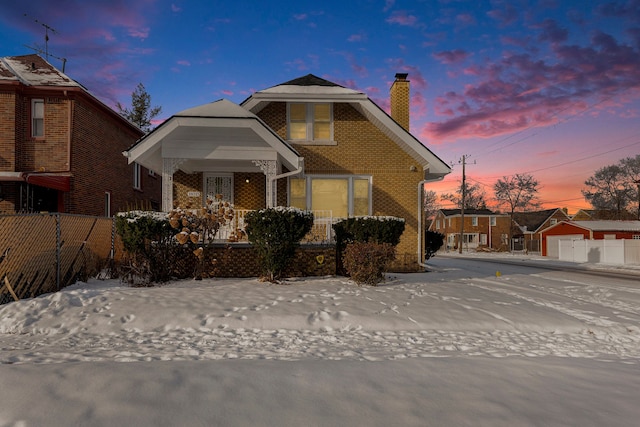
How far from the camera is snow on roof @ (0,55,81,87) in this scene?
1445 centimetres

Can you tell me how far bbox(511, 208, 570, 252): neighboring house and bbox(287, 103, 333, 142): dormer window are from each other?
169 ft

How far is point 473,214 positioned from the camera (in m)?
57.2

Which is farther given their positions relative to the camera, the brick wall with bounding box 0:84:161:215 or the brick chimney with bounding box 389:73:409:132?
the brick chimney with bounding box 389:73:409:132

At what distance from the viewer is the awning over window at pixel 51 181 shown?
13180 mm

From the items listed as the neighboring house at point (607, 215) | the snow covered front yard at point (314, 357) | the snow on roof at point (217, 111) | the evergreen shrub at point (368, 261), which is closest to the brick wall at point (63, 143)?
the snow on roof at point (217, 111)

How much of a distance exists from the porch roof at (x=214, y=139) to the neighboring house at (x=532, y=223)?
5456cm

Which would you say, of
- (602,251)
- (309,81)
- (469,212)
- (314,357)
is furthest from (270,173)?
(469,212)

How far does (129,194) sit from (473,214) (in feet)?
167

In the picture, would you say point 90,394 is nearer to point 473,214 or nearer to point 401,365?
point 401,365

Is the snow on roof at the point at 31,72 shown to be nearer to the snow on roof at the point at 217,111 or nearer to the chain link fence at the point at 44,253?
the snow on roof at the point at 217,111

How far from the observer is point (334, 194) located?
1416cm

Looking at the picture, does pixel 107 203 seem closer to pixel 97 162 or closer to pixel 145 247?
pixel 97 162

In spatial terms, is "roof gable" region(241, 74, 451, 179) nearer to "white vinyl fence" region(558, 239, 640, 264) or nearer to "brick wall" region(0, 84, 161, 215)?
"brick wall" region(0, 84, 161, 215)

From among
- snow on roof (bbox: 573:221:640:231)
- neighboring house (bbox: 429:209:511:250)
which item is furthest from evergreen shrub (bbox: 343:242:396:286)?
neighboring house (bbox: 429:209:511:250)
